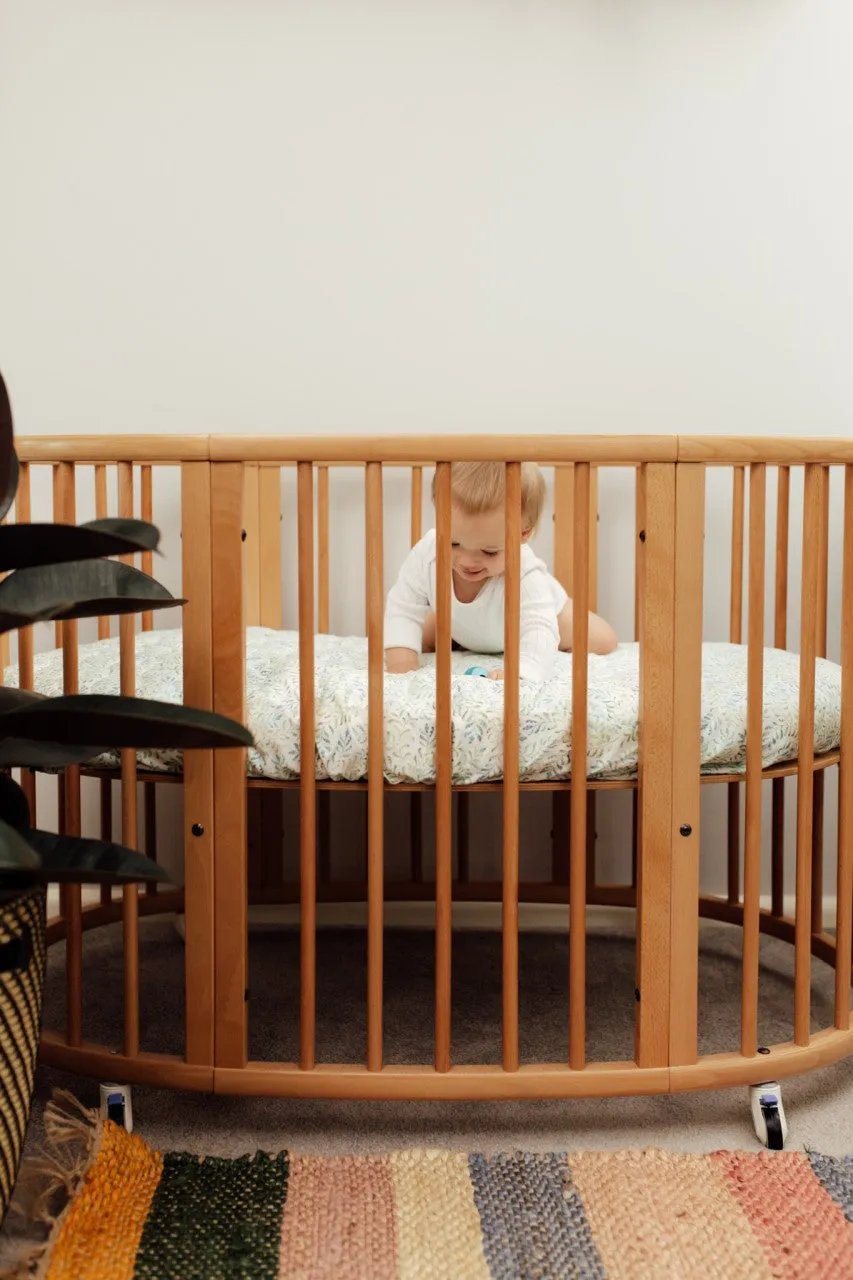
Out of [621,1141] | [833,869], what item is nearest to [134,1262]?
[621,1141]

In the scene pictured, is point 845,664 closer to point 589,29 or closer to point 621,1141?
point 621,1141

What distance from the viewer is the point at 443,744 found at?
112 cm

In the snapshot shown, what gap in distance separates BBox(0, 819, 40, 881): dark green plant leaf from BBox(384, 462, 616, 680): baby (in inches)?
26.4

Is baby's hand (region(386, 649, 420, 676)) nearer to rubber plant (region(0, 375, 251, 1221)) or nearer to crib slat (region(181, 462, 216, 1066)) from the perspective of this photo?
crib slat (region(181, 462, 216, 1066))

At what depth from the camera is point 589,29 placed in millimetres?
1817

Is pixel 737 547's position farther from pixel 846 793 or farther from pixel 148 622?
pixel 148 622

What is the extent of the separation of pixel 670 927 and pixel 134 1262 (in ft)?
2.05

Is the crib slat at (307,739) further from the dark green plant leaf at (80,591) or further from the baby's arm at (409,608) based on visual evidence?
the baby's arm at (409,608)

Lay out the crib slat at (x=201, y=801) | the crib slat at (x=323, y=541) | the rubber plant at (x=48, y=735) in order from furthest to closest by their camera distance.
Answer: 1. the crib slat at (x=323, y=541)
2. the crib slat at (x=201, y=801)
3. the rubber plant at (x=48, y=735)

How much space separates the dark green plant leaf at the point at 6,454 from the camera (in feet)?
2.66

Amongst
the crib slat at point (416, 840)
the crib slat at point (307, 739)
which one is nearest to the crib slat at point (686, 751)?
the crib slat at point (307, 739)

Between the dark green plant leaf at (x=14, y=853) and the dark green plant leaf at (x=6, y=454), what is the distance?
0.85 feet

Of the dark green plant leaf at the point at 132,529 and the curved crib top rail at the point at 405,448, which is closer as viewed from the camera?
the dark green plant leaf at the point at 132,529

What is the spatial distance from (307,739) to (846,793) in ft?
2.11
